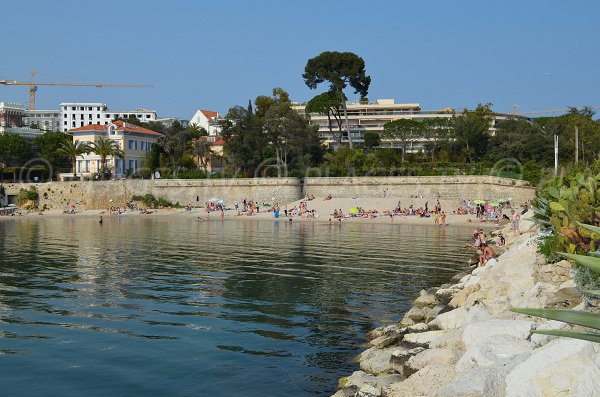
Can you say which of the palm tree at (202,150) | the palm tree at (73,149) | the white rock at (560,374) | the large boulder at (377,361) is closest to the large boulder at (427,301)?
the large boulder at (377,361)

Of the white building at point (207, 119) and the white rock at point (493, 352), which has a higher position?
the white building at point (207, 119)

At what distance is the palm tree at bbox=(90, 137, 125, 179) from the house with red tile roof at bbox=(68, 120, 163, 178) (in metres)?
1.08

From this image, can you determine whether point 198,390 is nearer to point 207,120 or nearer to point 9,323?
point 9,323

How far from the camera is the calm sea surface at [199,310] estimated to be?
12500mm

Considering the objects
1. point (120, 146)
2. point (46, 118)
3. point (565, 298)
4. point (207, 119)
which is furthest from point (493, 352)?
point (46, 118)

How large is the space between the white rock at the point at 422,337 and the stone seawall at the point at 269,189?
45.3 meters

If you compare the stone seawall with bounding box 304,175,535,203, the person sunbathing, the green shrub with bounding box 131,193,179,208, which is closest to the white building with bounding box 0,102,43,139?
the green shrub with bounding box 131,193,179,208

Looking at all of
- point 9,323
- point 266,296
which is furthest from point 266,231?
point 9,323

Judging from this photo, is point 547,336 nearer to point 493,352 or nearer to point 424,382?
point 493,352

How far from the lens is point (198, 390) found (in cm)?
1175

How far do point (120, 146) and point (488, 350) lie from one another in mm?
70918

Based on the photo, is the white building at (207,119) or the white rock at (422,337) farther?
the white building at (207,119)

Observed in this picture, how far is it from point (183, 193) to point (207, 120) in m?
40.9

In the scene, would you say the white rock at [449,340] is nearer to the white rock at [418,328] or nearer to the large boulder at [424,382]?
the large boulder at [424,382]
